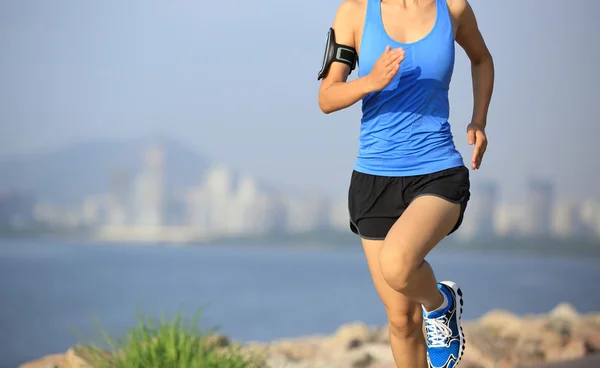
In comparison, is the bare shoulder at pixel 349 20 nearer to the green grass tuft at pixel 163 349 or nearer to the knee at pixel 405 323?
the knee at pixel 405 323

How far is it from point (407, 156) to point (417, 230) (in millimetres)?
221

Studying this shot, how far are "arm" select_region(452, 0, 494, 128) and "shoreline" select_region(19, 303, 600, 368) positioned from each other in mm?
1100

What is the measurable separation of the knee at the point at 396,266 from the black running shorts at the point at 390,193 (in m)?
0.16

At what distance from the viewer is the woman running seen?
7.02 feet

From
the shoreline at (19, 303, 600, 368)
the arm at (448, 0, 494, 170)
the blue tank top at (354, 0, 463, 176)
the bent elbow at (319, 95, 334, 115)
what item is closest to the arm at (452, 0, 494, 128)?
the arm at (448, 0, 494, 170)

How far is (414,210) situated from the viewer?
7.00 feet

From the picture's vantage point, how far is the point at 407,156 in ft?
7.26

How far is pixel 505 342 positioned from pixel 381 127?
215cm

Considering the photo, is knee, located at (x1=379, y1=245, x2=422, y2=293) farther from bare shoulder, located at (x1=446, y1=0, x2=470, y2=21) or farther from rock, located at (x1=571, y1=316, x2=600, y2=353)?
rock, located at (x1=571, y1=316, x2=600, y2=353)

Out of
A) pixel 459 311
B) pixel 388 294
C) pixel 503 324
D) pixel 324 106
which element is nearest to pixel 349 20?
pixel 324 106

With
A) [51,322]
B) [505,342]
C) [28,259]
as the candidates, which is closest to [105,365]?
[505,342]

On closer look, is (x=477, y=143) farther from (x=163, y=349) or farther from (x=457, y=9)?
(x=163, y=349)

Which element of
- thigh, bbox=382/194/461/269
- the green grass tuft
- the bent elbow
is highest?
the bent elbow

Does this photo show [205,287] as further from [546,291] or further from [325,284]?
[546,291]
